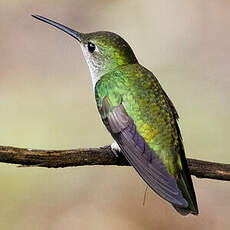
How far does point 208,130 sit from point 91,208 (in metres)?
1.15

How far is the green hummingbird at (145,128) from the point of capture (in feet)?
10.4

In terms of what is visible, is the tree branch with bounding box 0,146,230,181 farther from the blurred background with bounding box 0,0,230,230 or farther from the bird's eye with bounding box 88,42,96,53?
the blurred background with bounding box 0,0,230,230

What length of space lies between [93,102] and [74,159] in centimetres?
295

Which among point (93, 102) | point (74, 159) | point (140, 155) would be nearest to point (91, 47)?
point (140, 155)

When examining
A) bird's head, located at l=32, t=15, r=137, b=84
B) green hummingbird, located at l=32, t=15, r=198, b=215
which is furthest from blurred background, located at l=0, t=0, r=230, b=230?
green hummingbird, located at l=32, t=15, r=198, b=215

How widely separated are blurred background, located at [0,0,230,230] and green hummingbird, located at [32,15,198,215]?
1.76 metres

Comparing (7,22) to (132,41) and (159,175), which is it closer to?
(132,41)

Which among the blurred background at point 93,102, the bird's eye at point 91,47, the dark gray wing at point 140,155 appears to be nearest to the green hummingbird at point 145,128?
the dark gray wing at point 140,155

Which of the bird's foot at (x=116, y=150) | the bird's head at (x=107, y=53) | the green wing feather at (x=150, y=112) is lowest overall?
the bird's foot at (x=116, y=150)

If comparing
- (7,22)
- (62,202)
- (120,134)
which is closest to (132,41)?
(7,22)

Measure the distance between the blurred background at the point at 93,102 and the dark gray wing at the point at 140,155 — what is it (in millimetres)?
1801

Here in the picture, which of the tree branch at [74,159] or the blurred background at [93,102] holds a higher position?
the tree branch at [74,159]

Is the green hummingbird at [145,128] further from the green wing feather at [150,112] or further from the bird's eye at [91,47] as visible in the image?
the bird's eye at [91,47]

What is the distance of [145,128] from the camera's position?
131 inches
